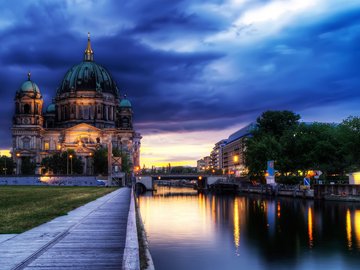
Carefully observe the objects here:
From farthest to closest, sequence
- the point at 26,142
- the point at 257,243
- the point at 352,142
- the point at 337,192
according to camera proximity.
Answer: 1. the point at 26,142
2. the point at 352,142
3. the point at 337,192
4. the point at 257,243

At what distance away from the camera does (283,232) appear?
4056cm

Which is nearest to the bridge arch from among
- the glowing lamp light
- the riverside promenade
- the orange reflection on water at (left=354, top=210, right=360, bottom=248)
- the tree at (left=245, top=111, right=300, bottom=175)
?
the tree at (left=245, top=111, right=300, bottom=175)

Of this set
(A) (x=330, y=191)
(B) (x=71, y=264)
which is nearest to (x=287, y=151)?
(A) (x=330, y=191)

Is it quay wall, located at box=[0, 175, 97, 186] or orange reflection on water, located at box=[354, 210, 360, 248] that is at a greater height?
quay wall, located at box=[0, 175, 97, 186]

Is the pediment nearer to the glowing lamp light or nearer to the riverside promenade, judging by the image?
the glowing lamp light

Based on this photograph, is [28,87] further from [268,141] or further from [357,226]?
[357,226]

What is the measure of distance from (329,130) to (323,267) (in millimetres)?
91889

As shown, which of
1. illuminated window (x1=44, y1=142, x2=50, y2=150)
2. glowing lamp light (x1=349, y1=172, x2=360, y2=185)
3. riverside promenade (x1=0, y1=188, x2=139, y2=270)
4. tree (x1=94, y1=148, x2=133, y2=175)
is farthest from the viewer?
illuminated window (x1=44, y1=142, x2=50, y2=150)

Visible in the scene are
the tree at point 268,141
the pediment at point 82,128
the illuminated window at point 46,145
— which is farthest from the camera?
the illuminated window at point 46,145

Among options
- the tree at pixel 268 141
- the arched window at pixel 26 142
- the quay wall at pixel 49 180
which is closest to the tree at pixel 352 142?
the tree at pixel 268 141

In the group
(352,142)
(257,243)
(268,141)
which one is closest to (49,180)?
(268,141)

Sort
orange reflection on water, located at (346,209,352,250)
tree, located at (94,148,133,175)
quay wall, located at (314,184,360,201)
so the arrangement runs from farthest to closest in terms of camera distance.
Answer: tree, located at (94,148,133,175)
quay wall, located at (314,184,360,201)
orange reflection on water, located at (346,209,352,250)

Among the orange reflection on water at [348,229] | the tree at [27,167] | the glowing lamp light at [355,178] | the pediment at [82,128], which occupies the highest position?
the pediment at [82,128]

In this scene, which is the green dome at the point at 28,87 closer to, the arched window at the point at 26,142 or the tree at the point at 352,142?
the arched window at the point at 26,142
